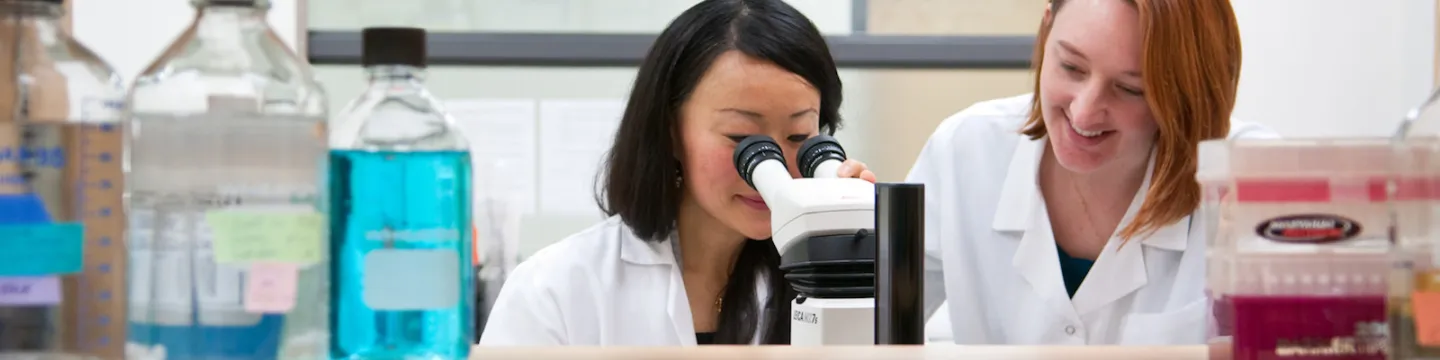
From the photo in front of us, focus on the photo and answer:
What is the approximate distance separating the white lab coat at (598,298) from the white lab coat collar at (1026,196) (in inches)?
18.2

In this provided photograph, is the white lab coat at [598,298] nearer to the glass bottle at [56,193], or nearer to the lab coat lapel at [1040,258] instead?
the lab coat lapel at [1040,258]

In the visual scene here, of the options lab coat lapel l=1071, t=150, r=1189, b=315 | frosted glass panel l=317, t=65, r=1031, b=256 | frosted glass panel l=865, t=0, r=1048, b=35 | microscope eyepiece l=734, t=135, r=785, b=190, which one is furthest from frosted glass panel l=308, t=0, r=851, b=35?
microscope eyepiece l=734, t=135, r=785, b=190

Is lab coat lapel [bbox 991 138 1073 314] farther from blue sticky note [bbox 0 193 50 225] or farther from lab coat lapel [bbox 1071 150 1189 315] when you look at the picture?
blue sticky note [bbox 0 193 50 225]

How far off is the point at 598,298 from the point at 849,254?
0.77 metres

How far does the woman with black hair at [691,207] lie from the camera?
1.79 m

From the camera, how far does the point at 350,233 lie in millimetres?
805

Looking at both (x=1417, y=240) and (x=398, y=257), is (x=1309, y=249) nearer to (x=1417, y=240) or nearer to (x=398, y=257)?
(x=1417, y=240)

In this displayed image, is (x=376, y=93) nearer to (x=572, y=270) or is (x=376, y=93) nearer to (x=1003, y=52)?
(x=572, y=270)

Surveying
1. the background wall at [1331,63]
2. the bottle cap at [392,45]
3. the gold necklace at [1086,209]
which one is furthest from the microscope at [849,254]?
the background wall at [1331,63]

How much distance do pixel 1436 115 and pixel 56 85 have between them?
2.70 feet

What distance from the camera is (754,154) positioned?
1457mm

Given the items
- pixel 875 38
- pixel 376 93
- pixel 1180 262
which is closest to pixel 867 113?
pixel 875 38

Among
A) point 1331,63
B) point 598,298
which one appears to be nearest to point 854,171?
point 598,298

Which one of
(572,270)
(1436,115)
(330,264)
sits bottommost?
(572,270)
